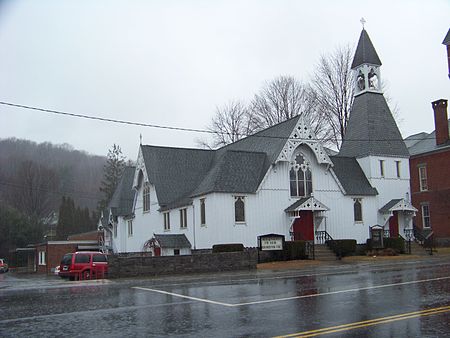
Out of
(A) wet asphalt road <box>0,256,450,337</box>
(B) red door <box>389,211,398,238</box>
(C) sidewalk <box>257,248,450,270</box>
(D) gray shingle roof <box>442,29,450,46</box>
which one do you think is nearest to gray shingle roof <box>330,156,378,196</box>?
(B) red door <box>389,211,398,238</box>

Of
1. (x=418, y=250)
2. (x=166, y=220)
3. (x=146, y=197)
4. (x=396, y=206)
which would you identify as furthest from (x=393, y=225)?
(x=146, y=197)

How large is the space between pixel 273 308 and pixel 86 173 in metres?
90.4

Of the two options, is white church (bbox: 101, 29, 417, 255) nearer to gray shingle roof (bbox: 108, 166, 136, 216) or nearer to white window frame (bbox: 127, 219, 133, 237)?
white window frame (bbox: 127, 219, 133, 237)

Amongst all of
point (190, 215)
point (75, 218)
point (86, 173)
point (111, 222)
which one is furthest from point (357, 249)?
point (86, 173)

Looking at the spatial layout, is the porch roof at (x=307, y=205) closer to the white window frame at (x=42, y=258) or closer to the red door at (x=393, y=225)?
the red door at (x=393, y=225)

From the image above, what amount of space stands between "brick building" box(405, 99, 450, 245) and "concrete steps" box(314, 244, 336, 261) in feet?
51.9

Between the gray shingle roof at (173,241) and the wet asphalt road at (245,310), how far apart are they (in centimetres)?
1753

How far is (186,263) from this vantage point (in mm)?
27797

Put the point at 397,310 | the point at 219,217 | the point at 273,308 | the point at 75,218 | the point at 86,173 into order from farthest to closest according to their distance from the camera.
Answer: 1. the point at 86,173
2. the point at 75,218
3. the point at 219,217
4. the point at 273,308
5. the point at 397,310

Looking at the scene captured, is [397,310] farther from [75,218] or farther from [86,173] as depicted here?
[86,173]

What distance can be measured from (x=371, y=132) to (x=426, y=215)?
1257cm

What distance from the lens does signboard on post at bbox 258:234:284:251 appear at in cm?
3397

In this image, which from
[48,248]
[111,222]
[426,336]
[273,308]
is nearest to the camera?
[426,336]

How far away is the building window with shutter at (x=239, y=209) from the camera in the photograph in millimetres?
35406
